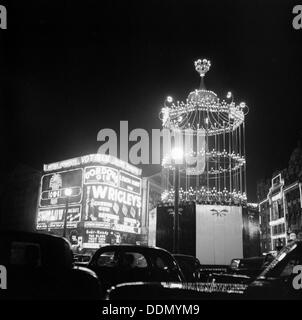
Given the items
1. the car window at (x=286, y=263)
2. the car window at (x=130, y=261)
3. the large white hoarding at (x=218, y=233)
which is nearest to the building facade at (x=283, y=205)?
the large white hoarding at (x=218, y=233)

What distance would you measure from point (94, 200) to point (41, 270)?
142 feet

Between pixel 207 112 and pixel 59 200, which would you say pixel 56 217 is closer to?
pixel 59 200

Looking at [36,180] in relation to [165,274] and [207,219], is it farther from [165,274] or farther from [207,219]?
[165,274]

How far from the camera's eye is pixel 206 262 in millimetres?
20203

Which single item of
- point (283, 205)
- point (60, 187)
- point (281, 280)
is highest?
point (60, 187)

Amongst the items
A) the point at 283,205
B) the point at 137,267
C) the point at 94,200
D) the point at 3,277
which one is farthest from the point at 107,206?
the point at 3,277

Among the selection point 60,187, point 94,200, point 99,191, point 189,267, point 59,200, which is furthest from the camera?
point 60,187

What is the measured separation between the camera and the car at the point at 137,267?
732 centimetres

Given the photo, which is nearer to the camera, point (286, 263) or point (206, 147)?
point (286, 263)

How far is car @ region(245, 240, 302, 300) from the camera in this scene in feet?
12.5

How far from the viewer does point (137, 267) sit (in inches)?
300

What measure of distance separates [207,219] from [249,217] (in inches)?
96.5

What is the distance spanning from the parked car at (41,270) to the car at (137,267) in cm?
244

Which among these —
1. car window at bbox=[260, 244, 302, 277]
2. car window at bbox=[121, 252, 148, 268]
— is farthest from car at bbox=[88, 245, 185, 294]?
car window at bbox=[260, 244, 302, 277]
